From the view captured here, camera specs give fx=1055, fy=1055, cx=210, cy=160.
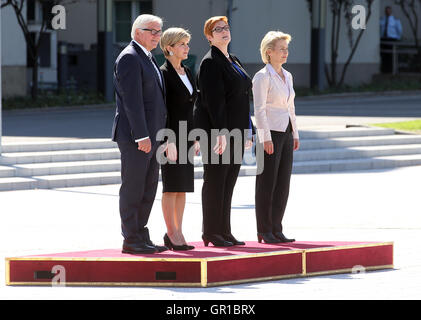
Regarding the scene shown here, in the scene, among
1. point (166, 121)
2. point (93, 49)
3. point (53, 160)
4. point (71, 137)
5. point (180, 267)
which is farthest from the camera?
point (93, 49)

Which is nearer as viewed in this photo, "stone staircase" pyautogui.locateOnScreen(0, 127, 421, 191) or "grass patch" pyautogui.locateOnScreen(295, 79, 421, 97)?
"stone staircase" pyautogui.locateOnScreen(0, 127, 421, 191)

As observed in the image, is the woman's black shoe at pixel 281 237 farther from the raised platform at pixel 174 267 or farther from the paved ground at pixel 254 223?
the paved ground at pixel 254 223

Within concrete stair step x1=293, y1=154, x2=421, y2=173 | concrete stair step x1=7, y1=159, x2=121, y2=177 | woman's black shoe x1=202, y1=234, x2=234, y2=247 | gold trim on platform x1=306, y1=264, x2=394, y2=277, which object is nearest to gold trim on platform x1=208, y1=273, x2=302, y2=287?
gold trim on platform x1=306, y1=264, x2=394, y2=277

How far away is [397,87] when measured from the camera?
29375 mm

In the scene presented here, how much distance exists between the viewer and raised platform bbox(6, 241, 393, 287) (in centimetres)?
809

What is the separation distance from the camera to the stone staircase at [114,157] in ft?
51.1

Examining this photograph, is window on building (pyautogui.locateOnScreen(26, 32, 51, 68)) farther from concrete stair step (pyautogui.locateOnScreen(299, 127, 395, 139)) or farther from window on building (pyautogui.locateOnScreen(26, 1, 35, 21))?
concrete stair step (pyautogui.locateOnScreen(299, 127, 395, 139))

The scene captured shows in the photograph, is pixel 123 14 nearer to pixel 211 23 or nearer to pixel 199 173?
pixel 199 173

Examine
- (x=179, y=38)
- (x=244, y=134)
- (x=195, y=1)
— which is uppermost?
(x=195, y=1)

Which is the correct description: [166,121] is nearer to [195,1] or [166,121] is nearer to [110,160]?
[110,160]

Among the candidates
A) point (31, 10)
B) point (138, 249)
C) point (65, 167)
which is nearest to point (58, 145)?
point (65, 167)

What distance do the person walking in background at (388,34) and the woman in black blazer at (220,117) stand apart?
2377cm

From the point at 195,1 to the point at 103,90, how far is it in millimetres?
5062
